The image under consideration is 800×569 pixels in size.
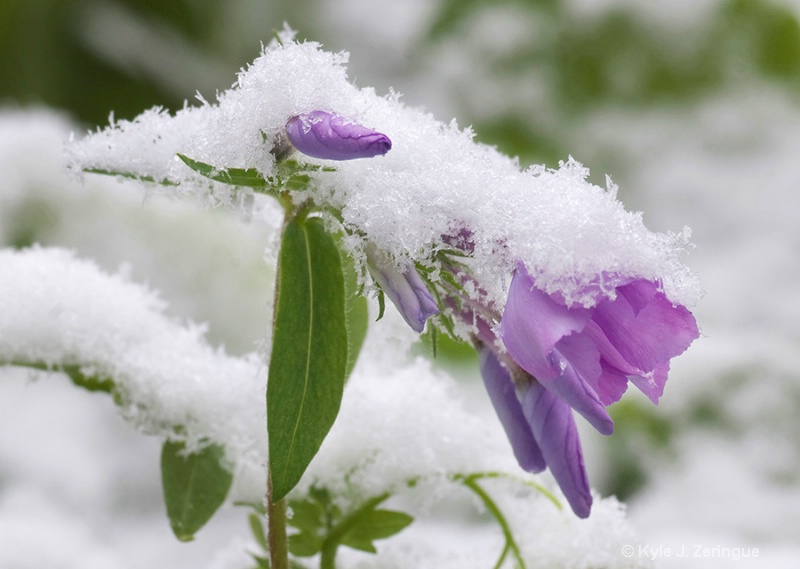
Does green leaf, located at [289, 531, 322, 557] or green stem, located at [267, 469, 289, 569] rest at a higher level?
green leaf, located at [289, 531, 322, 557]

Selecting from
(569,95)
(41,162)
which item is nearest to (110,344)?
(41,162)

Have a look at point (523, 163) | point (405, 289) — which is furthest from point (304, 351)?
point (523, 163)

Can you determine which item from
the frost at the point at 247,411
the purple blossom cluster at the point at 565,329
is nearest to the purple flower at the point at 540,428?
the purple blossom cluster at the point at 565,329

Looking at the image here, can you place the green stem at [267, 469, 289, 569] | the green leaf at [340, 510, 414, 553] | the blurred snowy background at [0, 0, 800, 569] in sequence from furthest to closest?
the blurred snowy background at [0, 0, 800, 569], the green leaf at [340, 510, 414, 553], the green stem at [267, 469, 289, 569]

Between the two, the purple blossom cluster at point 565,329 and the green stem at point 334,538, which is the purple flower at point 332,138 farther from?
the green stem at point 334,538

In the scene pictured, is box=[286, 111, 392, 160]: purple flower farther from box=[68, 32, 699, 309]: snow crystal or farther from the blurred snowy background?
the blurred snowy background

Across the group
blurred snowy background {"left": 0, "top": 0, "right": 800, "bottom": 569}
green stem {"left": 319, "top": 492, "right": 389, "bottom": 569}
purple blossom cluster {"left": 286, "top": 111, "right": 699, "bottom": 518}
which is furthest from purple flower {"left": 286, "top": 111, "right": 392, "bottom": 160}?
green stem {"left": 319, "top": 492, "right": 389, "bottom": 569}
